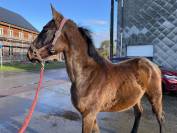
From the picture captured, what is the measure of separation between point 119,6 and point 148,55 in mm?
4106

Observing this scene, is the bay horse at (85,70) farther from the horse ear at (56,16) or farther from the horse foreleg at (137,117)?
the horse foreleg at (137,117)

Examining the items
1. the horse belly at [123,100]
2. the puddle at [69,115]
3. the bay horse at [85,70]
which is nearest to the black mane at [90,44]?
the bay horse at [85,70]

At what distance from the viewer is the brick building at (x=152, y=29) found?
16328mm

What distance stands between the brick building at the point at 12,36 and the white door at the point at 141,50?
2710 centimetres

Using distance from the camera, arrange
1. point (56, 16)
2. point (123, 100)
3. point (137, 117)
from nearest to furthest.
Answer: point (56, 16)
point (123, 100)
point (137, 117)

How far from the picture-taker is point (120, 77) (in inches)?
177

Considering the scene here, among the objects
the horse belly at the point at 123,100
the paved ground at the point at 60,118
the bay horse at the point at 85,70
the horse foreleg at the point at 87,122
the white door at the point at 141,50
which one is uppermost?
the white door at the point at 141,50

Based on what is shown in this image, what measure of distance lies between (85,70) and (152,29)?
1380 cm

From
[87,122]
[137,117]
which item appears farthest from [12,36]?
[87,122]

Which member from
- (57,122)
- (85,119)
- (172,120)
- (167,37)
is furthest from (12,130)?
(167,37)

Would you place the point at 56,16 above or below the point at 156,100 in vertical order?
above

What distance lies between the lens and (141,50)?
1794cm

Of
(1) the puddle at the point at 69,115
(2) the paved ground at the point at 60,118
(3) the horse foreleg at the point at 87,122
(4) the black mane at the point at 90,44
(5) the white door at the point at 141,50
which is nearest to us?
(3) the horse foreleg at the point at 87,122

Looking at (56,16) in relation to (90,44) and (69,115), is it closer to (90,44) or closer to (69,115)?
(90,44)
